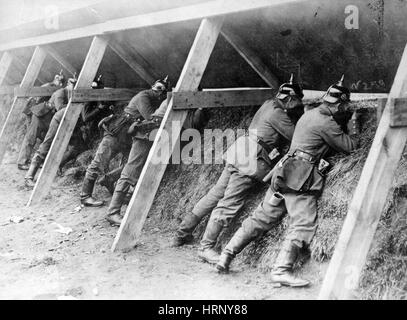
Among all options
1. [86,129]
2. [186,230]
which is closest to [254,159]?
[186,230]

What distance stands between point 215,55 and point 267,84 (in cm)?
84

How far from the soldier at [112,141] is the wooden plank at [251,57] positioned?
1467 mm

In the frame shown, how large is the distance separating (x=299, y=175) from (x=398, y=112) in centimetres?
127

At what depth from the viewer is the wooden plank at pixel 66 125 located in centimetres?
735

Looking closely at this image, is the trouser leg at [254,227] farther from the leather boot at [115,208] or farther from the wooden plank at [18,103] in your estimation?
the wooden plank at [18,103]

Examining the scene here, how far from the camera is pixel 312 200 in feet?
14.7

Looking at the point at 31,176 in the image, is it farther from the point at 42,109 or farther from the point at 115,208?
the point at 115,208

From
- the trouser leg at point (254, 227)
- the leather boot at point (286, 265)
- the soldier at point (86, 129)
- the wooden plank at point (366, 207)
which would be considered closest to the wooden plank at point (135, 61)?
the soldier at point (86, 129)

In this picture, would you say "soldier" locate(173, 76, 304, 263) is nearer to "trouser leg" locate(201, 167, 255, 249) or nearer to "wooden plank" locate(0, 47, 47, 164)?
"trouser leg" locate(201, 167, 255, 249)

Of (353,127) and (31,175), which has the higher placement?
(353,127)

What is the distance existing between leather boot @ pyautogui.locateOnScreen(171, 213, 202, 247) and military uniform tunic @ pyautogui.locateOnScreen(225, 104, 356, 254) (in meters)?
0.87

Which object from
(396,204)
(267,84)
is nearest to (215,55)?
(267,84)

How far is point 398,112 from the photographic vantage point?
11.1ft

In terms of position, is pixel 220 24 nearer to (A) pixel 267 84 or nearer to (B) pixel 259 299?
(A) pixel 267 84
